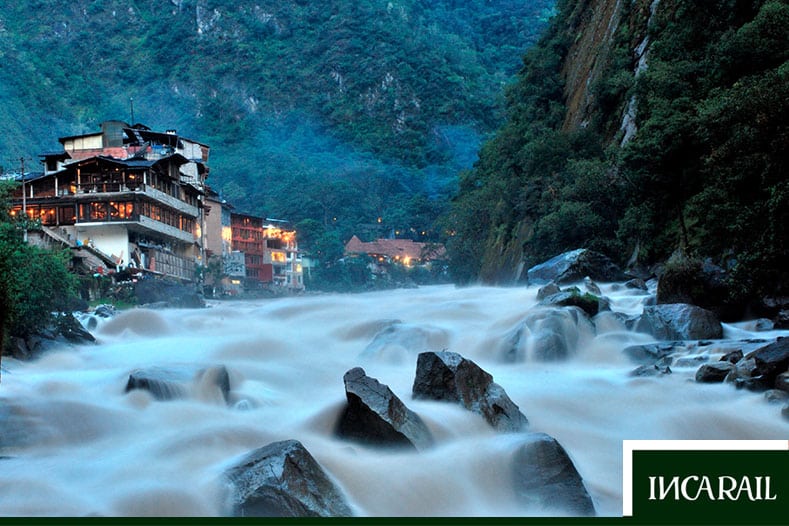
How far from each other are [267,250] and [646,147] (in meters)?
68.0

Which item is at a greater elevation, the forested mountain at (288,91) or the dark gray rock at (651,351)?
the forested mountain at (288,91)

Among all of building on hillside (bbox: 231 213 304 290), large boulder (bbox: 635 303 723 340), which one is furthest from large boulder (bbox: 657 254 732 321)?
building on hillside (bbox: 231 213 304 290)

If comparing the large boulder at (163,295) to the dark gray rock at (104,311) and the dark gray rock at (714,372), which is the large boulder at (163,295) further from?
the dark gray rock at (714,372)

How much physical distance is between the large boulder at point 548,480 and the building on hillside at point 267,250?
75760 mm

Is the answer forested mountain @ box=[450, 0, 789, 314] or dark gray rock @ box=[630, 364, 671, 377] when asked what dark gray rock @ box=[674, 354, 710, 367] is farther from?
forested mountain @ box=[450, 0, 789, 314]

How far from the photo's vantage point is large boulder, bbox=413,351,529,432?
1229 cm

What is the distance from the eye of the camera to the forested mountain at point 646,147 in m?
15.7

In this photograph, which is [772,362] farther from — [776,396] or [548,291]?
[548,291]

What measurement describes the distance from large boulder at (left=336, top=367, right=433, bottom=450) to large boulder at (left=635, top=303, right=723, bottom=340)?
9.89 meters

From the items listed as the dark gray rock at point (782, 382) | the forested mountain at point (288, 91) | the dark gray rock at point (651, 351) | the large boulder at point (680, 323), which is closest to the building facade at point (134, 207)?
the large boulder at point (680, 323)

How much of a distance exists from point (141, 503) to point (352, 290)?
8277cm

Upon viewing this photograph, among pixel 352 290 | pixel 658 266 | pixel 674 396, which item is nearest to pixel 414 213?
pixel 352 290

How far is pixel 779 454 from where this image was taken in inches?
266

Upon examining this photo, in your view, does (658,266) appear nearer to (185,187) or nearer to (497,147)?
(497,147)
